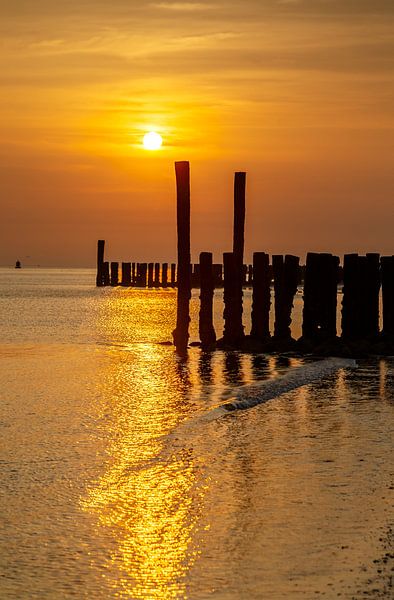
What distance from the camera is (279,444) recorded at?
869 cm

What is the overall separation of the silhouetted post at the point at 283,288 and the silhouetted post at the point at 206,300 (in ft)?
4.22

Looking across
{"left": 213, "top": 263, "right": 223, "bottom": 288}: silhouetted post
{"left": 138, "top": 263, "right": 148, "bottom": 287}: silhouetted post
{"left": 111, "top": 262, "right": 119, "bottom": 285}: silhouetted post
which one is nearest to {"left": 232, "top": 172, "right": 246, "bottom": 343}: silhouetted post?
{"left": 213, "top": 263, "right": 223, "bottom": 288}: silhouetted post

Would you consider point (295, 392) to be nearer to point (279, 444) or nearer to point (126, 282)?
point (279, 444)

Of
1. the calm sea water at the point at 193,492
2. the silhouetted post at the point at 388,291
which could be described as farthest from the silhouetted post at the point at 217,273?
the calm sea water at the point at 193,492

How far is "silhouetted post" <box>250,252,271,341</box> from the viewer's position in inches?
765

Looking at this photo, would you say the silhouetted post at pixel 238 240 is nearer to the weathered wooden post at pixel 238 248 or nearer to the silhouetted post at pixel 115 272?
the weathered wooden post at pixel 238 248

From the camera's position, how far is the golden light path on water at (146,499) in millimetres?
5059

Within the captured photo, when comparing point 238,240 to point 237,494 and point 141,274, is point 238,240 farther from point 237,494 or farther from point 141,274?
point 141,274

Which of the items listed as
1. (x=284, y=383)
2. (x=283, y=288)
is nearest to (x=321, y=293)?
(x=283, y=288)

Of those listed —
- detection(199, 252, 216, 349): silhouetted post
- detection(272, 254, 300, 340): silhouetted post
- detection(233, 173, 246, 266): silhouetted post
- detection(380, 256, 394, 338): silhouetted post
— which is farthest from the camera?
detection(233, 173, 246, 266): silhouetted post

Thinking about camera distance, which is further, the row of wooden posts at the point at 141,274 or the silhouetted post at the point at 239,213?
the row of wooden posts at the point at 141,274

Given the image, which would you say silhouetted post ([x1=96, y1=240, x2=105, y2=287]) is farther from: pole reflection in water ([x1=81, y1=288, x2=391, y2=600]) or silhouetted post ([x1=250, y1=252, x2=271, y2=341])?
pole reflection in water ([x1=81, y1=288, x2=391, y2=600])

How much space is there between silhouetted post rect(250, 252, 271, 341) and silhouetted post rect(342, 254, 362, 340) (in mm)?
1520

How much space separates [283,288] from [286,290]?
0.07 m
